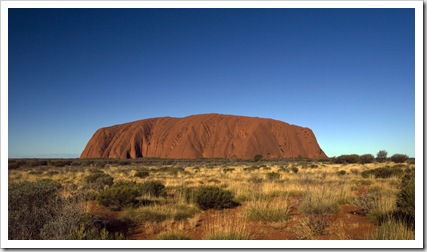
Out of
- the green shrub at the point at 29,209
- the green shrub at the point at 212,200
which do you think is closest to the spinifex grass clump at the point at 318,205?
the green shrub at the point at 212,200

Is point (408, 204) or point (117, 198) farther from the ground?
point (408, 204)

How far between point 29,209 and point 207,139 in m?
62.8

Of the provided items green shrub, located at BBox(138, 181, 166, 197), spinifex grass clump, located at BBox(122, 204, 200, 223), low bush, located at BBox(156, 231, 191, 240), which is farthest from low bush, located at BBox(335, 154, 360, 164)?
low bush, located at BBox(156, 231, 191, 240)

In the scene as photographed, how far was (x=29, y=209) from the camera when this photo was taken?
5.01 m

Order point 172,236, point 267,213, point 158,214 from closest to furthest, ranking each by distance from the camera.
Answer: point 172,236, point 267,213, point 158,214

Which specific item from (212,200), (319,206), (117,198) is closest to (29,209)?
(117,198)

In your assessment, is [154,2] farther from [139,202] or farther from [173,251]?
[139,202]

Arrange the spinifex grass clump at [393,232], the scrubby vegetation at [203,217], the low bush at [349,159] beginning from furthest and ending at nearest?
the low bush at [349,159] → the scrubby vegetation at [203,217] → the spinifex grass clump at [393,232]

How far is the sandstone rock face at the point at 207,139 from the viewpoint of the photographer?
64.3 metres

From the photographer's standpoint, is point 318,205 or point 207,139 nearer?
point 318,205

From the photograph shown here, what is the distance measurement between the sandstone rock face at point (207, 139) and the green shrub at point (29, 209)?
56.8m

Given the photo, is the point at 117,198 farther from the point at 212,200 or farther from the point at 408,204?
the point at 408,204

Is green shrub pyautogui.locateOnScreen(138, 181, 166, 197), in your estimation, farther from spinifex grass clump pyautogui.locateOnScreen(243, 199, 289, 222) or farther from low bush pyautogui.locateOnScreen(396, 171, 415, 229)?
low bush pyautogui.locateOnScreen(396, 171, 415, 229)

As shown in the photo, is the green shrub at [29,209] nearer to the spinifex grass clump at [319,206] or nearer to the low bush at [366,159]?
the spinifex grass clump at [319,206]
